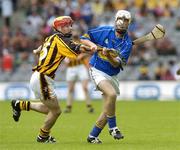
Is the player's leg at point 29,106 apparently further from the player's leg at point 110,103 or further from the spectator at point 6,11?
the spectator at point 6,11

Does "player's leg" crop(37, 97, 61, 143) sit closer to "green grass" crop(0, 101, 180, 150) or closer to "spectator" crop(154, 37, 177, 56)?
"green grass" crop(0, 101, 180, 150)

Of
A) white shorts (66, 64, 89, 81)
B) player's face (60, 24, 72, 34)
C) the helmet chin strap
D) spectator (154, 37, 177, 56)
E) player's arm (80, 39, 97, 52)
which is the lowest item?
spectator (154, 37, 177, 56)

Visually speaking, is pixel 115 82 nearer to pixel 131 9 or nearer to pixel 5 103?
pixel 5 103

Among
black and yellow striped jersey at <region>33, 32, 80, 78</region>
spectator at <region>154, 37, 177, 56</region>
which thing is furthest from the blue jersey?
spectator at <region>154, 37, 177, 56</region>

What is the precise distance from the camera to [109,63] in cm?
1302

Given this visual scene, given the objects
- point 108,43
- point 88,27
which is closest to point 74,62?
point 88,27

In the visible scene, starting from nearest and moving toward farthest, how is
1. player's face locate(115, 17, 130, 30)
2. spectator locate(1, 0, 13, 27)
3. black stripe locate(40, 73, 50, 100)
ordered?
black stripe locate(40, 73, 50, 100), player's face locate(115, 17, 130, 30), spectator locate(1, 0, 13, 27)

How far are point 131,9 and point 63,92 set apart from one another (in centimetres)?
552

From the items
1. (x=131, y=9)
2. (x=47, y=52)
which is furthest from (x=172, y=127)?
(x=131, y=9)

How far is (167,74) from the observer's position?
27.9 metres

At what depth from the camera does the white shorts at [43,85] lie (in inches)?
499

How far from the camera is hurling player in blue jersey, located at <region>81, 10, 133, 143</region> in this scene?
12805 mm

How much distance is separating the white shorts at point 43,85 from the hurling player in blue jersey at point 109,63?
2.73 ft

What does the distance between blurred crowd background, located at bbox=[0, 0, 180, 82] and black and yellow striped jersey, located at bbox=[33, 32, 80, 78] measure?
1500 cm
